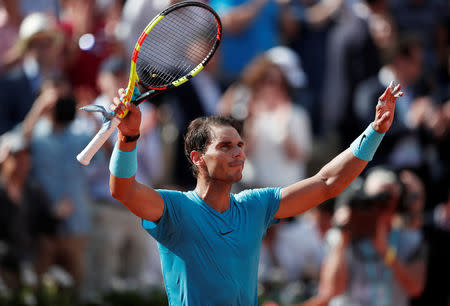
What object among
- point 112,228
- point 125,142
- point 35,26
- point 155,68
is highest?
point 35,26

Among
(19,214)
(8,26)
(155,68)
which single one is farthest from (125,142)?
(8,26)

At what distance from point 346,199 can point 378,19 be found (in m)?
3.65

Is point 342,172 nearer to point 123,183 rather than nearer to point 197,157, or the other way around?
point 197,157

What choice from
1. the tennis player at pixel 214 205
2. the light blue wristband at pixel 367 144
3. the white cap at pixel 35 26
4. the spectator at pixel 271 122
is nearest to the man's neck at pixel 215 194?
the tennis player at pixel 214 205

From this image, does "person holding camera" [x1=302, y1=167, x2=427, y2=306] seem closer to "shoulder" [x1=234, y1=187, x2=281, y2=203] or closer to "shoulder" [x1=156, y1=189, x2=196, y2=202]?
"shoulder" [x1=234, y1=187, x2=281, y2=203]

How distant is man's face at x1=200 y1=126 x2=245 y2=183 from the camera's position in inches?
169

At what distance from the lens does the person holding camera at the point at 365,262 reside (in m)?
6.55

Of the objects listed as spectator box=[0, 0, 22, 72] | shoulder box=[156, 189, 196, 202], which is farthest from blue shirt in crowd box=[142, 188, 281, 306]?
spectator box=[0, 0, 22, 72]

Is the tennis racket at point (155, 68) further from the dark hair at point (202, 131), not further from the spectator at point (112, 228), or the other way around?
the spectator at point (112, 228)

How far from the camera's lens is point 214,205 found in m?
4.36

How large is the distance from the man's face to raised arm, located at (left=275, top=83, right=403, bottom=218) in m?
0.37

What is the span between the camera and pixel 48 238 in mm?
7844

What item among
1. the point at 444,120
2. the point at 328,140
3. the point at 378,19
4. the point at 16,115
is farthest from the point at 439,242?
the point at 16,115

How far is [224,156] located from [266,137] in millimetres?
4317
